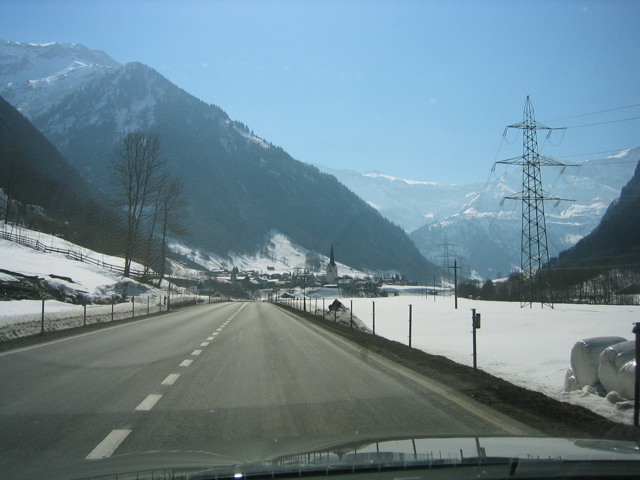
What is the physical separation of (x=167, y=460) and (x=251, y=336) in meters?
14.8

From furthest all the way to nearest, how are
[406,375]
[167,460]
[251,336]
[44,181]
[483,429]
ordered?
1. [44,181]
2. [251,336]
3. [406,375]
4. [483,429]
5. [167,460]

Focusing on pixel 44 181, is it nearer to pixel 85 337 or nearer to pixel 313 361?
pixel 85 337

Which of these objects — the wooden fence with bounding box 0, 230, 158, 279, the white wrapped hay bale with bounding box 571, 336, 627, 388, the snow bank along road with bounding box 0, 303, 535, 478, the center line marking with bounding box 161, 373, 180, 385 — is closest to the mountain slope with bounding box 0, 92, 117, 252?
the wooden fence with bounding box 0, 230, 158, 279

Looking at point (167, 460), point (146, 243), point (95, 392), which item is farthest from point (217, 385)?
point (146, 243)

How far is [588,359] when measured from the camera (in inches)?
352

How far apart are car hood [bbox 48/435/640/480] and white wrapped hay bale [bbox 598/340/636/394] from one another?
11.8ft

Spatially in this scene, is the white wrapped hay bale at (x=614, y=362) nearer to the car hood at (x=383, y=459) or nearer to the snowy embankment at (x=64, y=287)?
the car hood at (x=383, y=459)

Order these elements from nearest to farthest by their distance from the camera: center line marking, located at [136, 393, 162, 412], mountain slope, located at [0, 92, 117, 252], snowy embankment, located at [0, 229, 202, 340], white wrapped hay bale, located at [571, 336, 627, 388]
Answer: center line marking, located at [136, 393, 162, 412], white wrapped hay bale, located at [571, 336, 627, 388], snowy embankment, located at [0, 229, 202, 340], mountain slope, located at [0, 92, 117, 252]

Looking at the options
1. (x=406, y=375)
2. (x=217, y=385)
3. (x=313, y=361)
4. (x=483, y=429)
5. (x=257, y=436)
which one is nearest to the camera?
(x=257, y=436)

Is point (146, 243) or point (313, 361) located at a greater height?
point (146, 243)

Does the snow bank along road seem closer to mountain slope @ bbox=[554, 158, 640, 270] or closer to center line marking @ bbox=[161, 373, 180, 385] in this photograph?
center line marking @ bbox=[161, 373, 180, 385]

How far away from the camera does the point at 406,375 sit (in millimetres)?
10539

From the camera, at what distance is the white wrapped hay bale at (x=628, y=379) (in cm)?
739

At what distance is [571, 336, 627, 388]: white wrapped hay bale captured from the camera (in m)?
8.86
